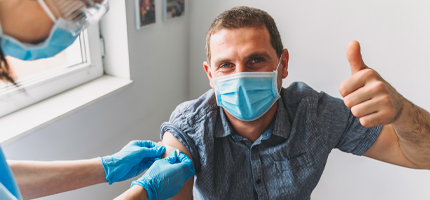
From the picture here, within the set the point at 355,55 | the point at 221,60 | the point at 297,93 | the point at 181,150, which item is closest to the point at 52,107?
the point at 181,150

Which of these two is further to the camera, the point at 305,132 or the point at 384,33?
the point at 384,33

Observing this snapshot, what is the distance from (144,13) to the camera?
1908mm

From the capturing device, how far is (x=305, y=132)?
134cm

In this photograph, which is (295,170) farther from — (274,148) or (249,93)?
(249,93)

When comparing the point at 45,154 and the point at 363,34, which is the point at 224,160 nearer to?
the point at 45,154

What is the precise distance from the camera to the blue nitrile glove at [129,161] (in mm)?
1275

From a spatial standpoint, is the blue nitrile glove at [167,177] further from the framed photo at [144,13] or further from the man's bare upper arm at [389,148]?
the framed photo at [144,13]

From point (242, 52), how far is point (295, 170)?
1.86ft

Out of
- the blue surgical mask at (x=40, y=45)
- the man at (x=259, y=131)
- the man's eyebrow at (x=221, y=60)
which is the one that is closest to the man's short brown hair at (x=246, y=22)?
the man at (x=259, y=131)

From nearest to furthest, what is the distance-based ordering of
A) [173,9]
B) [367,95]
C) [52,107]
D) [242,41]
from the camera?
[367,95], [242,41], [52,107], [173,9]

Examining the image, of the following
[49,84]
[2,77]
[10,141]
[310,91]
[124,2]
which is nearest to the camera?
Answer: [2,77]

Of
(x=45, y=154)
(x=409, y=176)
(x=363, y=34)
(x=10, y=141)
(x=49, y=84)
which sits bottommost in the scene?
(x=409, y=176)

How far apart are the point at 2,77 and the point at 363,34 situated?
6.21 feet

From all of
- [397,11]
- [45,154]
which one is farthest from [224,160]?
[397,11]
